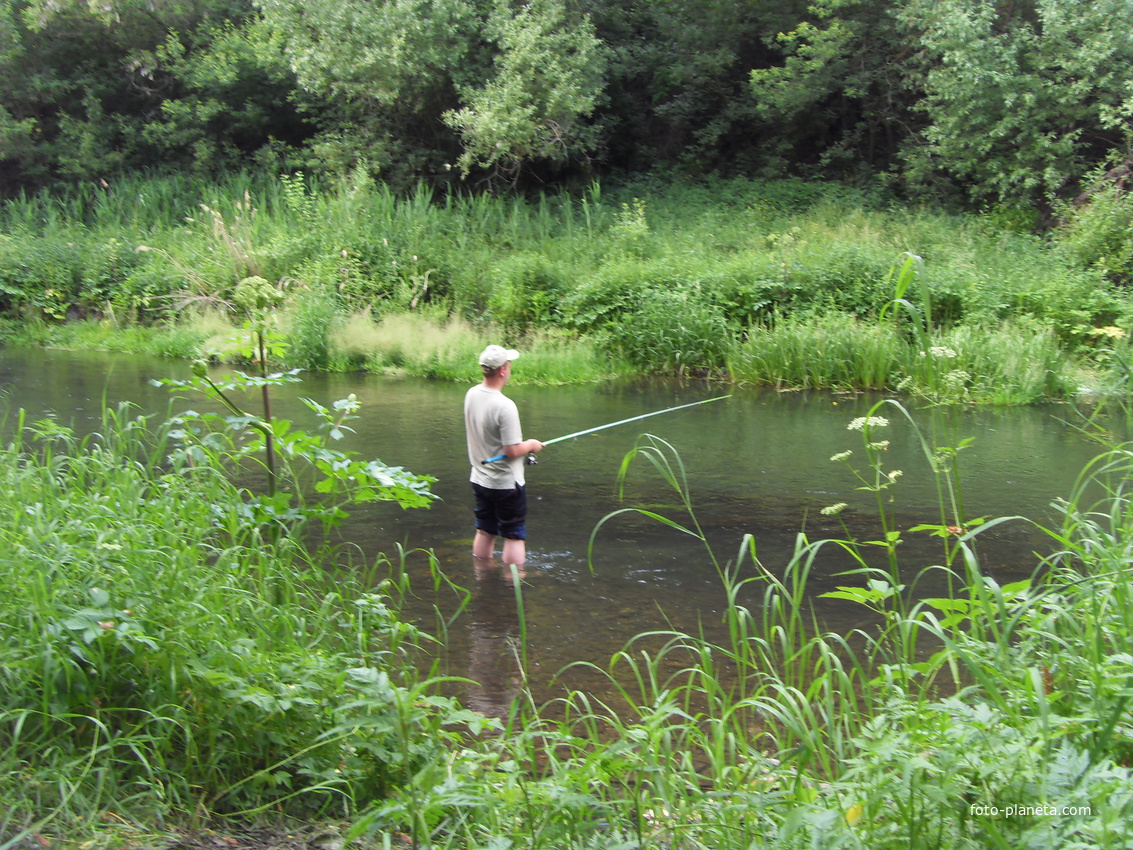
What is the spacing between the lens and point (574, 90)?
2109cm

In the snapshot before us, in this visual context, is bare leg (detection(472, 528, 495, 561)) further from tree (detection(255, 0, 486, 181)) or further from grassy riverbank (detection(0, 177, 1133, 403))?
tree (detection(255, 0, 486, 181))

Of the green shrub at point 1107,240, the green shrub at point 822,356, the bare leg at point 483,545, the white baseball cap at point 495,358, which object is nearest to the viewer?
the white baseball cap at point 495,358

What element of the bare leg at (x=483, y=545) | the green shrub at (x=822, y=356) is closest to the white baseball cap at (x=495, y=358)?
the bare leg at (x=483, y=545)

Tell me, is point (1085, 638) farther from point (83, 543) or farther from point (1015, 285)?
point (1015, 285)

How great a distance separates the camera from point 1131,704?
263 cm

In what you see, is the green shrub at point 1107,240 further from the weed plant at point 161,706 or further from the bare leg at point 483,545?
the weed plant at point 161,706

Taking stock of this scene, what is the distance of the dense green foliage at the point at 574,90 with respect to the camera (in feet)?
64.5

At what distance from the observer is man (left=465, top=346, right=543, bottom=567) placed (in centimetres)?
591

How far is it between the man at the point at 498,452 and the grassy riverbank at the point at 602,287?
26.2 ft

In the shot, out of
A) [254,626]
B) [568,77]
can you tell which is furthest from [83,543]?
[568,77]

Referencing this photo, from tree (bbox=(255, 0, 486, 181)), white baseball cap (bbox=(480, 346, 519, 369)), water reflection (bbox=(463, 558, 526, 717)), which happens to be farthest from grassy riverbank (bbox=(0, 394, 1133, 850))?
tree (bbox=(255, 0, 486, 181))

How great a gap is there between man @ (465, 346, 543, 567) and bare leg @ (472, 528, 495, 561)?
0.09m

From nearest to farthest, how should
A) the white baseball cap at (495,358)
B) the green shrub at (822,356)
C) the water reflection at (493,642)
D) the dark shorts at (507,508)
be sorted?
the water reflection at (493,642), the white baseball cap at (495,358), the dark shorts at (507,508), the green shrub at (822,356)

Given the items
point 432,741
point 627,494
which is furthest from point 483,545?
point 432,741
